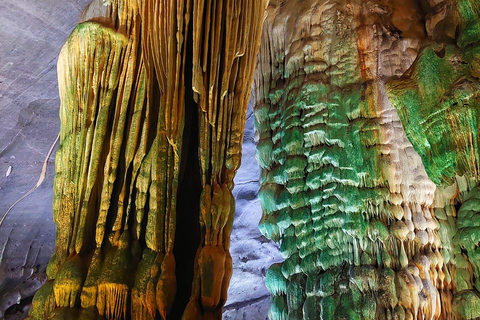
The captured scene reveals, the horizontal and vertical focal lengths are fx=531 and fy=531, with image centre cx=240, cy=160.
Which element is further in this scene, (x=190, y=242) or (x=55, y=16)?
(x=55, y=16)

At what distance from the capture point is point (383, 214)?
10.4 ft

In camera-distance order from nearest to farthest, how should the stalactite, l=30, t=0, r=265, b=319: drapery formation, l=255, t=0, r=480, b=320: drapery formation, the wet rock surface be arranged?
l=30, t=0, r=265, b=319: drapery formation → l=255, t=0, r=480, b=320: drapery formation → the stalactite → the wet rock surface

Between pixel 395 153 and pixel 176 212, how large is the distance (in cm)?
150

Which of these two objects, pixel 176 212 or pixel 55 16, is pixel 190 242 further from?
pixel 55 16

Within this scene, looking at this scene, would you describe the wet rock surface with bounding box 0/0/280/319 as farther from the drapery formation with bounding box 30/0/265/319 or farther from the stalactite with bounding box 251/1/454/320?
the stalactite with bounding box 251/1/454/320

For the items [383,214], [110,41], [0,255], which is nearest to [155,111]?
[110,41]

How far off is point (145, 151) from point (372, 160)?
147 cm

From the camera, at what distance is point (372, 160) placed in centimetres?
327

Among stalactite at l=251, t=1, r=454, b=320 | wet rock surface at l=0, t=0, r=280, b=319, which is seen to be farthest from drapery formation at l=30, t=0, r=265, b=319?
stalactite at l=251, t=1, r=454, b=320

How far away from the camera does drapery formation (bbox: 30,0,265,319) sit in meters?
2.28

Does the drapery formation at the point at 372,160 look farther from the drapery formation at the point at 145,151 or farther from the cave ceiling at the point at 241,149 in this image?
the drapery formation at the point at 145,151

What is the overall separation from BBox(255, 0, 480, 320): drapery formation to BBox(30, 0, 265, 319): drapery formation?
0.95 meters

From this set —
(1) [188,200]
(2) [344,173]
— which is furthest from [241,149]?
(2) [344,173]

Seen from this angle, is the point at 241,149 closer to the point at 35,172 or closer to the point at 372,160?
the point at 372,160
